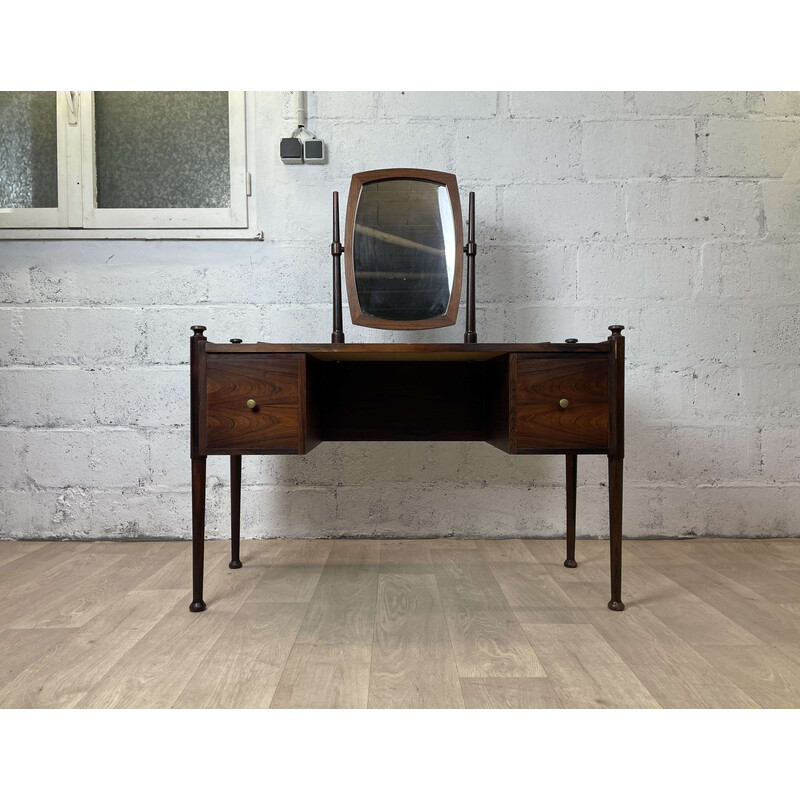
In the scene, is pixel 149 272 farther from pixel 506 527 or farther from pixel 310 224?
pixel 506 527

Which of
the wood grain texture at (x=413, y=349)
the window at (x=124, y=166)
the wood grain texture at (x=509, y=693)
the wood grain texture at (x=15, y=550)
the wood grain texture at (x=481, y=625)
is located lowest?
the wood grain texture at (x=15, y=550)

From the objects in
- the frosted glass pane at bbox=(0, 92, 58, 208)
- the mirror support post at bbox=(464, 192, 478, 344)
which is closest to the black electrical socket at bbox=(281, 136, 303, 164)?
the mirror support post at bbox=(464, 192, 478, 344)

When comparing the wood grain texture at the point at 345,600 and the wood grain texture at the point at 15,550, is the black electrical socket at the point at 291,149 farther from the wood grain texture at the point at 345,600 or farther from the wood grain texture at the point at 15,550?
the wood grain texture at the point at 15,550

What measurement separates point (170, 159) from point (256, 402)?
1250 millimetres

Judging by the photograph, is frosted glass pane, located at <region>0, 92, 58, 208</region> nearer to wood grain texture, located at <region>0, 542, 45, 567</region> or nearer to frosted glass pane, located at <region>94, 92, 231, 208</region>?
frosted glass pane, located at <region>94, 92, 231, 208</region>

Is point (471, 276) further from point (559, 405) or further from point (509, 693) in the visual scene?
point (509, 693)

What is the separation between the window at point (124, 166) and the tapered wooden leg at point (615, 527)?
1.47 m

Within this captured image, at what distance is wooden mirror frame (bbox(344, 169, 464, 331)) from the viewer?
181 cm

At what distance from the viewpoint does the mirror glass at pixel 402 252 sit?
182 cm

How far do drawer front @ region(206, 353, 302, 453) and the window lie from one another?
90 centimetres

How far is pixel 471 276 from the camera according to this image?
77.9 inches

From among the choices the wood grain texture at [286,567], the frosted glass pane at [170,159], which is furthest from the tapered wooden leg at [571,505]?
the frosted glass pane at [170,159]

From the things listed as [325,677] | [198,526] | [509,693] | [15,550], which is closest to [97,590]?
[198,526]

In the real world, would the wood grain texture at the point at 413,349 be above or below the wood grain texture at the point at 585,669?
above
